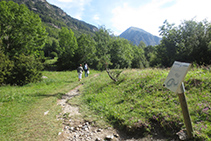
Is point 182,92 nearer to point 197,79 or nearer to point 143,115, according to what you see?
point 143,115

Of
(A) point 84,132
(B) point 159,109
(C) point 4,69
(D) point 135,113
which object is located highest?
(C) point 4,69

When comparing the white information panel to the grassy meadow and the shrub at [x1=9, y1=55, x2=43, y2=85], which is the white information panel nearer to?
the grassy meadow

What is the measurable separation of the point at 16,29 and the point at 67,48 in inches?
677

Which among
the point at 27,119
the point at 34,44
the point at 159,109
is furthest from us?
the point at 34,44

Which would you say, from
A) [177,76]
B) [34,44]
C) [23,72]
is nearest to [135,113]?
[177,76]

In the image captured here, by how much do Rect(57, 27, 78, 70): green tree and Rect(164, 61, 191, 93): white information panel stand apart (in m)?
34.8

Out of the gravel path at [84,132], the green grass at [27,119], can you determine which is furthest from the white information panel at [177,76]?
the green grass at [27,119]

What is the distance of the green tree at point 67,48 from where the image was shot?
34969 mm

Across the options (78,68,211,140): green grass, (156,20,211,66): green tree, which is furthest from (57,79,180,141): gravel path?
(156,20,211,66): green tree

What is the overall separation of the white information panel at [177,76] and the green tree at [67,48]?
34.8m

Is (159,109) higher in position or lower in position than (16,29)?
lower

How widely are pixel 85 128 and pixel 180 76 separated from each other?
14.5 ft

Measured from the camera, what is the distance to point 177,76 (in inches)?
107

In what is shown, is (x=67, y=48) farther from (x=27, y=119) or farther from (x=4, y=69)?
(x=27, y=119)
